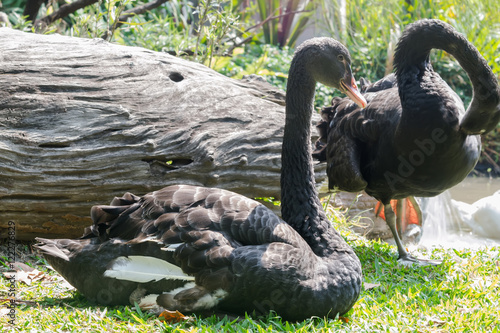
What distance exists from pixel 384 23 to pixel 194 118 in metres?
7.95

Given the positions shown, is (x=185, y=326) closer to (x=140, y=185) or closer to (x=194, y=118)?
(x=140, y=185)

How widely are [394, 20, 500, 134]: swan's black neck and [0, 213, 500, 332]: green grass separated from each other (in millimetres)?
1084

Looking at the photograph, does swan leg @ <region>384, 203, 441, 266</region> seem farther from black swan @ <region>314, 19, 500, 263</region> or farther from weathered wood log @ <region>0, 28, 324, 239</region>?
weathered wood log @ <region>0, 28, 324, 239</region>

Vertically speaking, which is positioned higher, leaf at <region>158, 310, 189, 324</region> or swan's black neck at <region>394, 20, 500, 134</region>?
swan's black neck at <region>394, 20, 500, 134</region>

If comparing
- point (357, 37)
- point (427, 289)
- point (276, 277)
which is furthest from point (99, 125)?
point (357, 37)

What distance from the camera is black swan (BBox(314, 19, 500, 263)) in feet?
12.6

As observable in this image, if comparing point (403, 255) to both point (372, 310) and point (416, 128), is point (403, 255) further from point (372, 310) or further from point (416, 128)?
point (372, 310)

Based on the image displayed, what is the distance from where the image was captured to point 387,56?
35.4 ft

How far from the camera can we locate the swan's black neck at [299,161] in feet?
11.4

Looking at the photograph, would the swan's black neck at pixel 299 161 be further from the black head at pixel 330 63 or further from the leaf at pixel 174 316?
the leaf at pixel 174 316

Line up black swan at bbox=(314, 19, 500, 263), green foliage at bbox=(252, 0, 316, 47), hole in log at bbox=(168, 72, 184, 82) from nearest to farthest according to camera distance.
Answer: black swan at bbox=(314, 19, 500, 263), hole in log at bbox=(168, 72, 184, 82), green foliage at bbox=(252, 0, 316, 47)


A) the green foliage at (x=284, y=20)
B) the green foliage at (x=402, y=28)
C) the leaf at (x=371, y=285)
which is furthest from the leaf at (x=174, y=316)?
the green foliage at (x=284, y=20)

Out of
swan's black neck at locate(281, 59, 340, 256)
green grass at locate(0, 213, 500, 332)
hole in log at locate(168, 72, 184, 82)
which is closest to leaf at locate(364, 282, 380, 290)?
green grass at locate(0, 213, 500, 332)

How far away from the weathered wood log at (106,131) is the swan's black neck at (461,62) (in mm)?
1159
